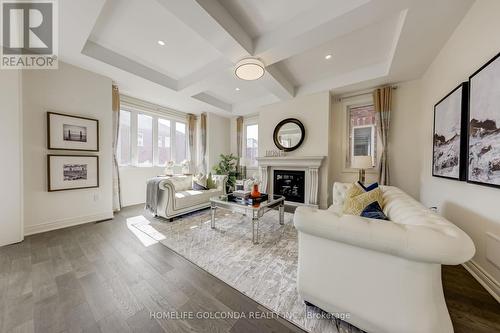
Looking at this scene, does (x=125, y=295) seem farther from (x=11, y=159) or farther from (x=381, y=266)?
(x=11, y=159)

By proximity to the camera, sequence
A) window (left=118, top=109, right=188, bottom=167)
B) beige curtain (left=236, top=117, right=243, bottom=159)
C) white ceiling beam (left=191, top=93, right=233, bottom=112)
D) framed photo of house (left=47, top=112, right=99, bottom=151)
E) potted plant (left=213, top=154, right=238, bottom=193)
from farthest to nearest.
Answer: beige curtain (left=236, top=117, right=243, bottom=159) → potted plant (left=213, top=154, right=238, bottom=193) → white ceiling beam (left=191, top=93, right=233, bottom=112) → window (left=118, top=109, right=188, bottom=167) → framed photo of house (left=47, top=112, right=99, bottom=151)

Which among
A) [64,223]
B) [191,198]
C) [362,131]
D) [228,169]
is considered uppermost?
[362,131]

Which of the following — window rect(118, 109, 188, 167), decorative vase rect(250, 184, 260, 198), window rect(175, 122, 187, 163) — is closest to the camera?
decorative vase rect(250, 184, 260, 198)

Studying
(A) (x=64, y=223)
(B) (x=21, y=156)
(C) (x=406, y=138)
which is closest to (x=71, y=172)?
(B) (x=21, y=156)

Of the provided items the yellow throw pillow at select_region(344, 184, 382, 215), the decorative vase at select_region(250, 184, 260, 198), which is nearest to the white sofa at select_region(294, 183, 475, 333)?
the yellow throw pillow at select_region(344, 184, 382, 215)

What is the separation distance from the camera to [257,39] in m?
Answer: 2.52

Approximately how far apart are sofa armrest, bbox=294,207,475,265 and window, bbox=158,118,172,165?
15.9 feet

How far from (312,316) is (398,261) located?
0.76 metres

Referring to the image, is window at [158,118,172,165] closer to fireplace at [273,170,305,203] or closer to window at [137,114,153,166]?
window at [137,114,153,166]

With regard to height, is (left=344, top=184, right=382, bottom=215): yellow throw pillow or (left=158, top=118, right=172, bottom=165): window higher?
(left=158, top=118, right=172, bottom=165): window

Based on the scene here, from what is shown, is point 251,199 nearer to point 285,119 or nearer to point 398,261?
point 398,261

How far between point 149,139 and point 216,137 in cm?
197

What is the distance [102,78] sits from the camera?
129 inches

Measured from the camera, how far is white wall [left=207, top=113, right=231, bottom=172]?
562 centimetres
